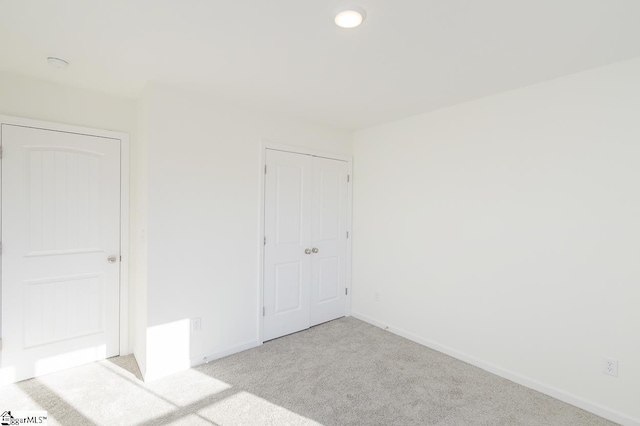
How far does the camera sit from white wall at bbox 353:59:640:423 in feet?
6.88

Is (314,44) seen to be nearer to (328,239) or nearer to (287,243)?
(287,243)

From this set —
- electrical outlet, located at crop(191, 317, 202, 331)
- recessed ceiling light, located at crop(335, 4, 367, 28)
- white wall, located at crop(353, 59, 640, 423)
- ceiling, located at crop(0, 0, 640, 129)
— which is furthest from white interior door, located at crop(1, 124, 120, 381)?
white wall, located at crop(353, 59, 640, 423)

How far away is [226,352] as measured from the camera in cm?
294

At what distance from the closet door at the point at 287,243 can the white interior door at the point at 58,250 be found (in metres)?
1.42

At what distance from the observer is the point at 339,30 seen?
1762 millimetres

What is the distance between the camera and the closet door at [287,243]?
3.27 metres

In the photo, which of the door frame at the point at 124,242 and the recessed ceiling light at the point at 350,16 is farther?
the door frame at the point at 124,242

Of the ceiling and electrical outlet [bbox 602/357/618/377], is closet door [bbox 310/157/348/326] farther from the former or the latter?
electrical outlet [bbox 602/357/618/377]

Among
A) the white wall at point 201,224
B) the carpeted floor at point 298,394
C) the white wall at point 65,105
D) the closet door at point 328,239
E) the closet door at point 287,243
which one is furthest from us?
the closet door at point 328,239

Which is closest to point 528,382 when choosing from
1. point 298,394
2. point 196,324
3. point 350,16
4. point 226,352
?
point 298,394

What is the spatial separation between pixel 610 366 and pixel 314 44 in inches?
116

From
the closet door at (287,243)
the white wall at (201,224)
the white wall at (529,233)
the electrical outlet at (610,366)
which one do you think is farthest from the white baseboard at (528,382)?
the white wall at (201,224)

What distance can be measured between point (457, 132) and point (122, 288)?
3.52 m

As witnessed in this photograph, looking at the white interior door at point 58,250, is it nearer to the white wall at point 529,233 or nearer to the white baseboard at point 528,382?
the white wall at point 529,233
